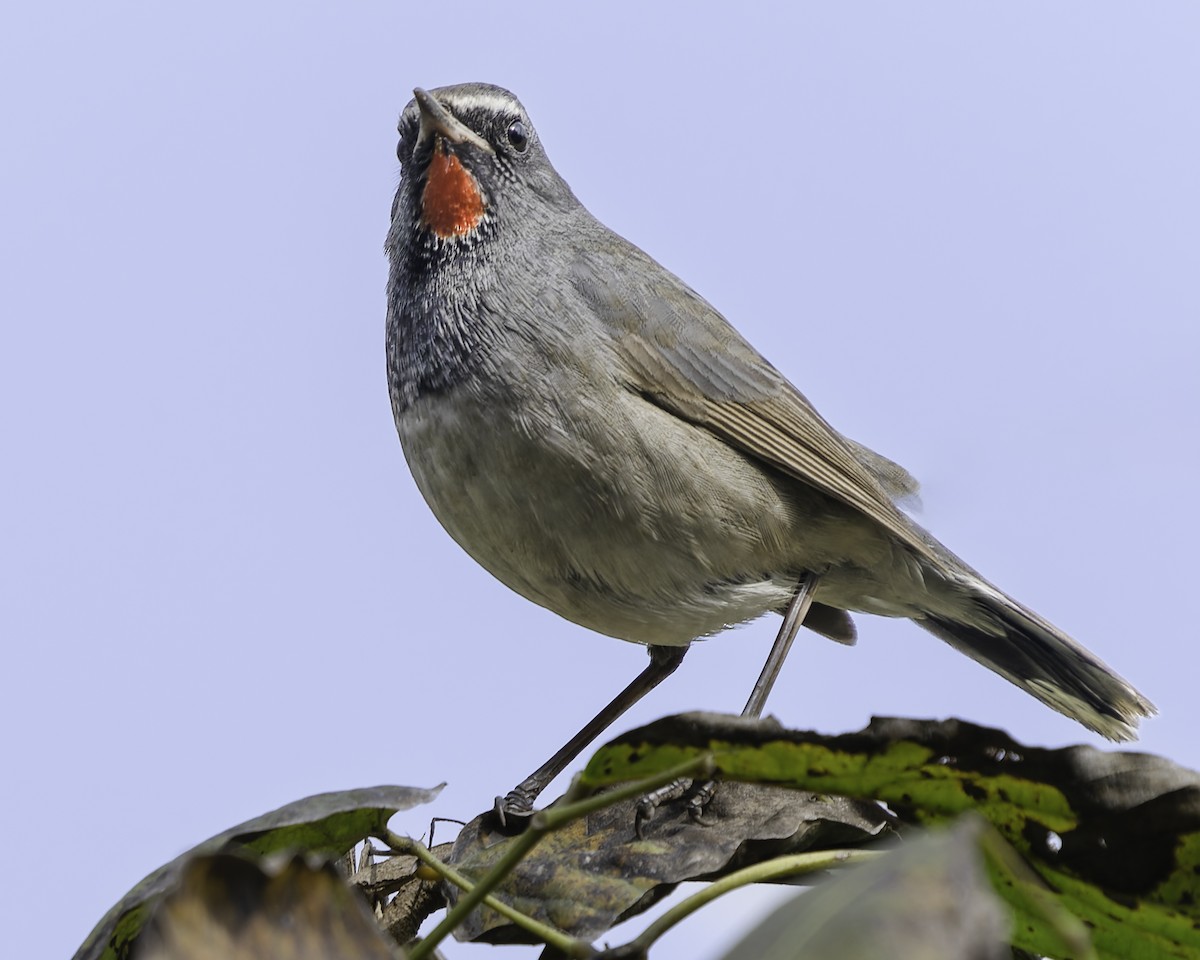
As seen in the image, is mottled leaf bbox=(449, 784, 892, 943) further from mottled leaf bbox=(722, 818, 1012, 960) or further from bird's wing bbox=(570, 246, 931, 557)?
bird's wing bbox=(570, 246, 931, 557)

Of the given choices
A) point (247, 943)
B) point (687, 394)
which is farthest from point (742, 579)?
point (247, 943)

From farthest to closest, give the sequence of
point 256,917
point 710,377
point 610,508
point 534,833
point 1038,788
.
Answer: point 710,377
point 610,508
point 1038,788
point 534,833
point 256,917

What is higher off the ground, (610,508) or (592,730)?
(610,508)

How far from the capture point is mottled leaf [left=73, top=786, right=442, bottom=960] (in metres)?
1.76

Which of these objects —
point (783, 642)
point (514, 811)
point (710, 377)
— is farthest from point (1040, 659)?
point (514, 811)

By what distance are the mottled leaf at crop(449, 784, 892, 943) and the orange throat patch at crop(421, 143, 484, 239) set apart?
9.22 ft

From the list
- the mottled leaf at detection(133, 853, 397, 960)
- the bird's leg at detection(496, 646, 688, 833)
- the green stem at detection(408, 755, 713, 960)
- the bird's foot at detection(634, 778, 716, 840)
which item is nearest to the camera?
the mottled leaf at detection(133, 853, 397, 960)

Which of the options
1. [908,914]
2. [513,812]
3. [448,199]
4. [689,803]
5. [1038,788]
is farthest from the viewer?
[448,199]

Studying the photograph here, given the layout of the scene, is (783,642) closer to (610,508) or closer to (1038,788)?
(610,508)

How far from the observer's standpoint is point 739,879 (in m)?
1.66

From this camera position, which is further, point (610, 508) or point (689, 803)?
point (610, 508)

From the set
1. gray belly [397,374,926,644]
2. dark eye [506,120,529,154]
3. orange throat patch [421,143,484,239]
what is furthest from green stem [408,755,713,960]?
dark eye [506,120,529,154]

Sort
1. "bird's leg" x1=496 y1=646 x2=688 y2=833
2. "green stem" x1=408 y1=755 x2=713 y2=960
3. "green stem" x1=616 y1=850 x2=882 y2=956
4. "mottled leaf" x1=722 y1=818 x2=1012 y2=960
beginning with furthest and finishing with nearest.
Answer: "bird's leg" x1=496 y1=646 x2=688 y2=833 → "green stem" x1=616 y1=850 x2=882 y2=956 → "green stem" x1=408 y1=755 x2=713 y2=960 → "mottled leaf" x1=722 y1=818 x2=1012 y2=960

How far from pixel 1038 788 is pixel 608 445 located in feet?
8.97
